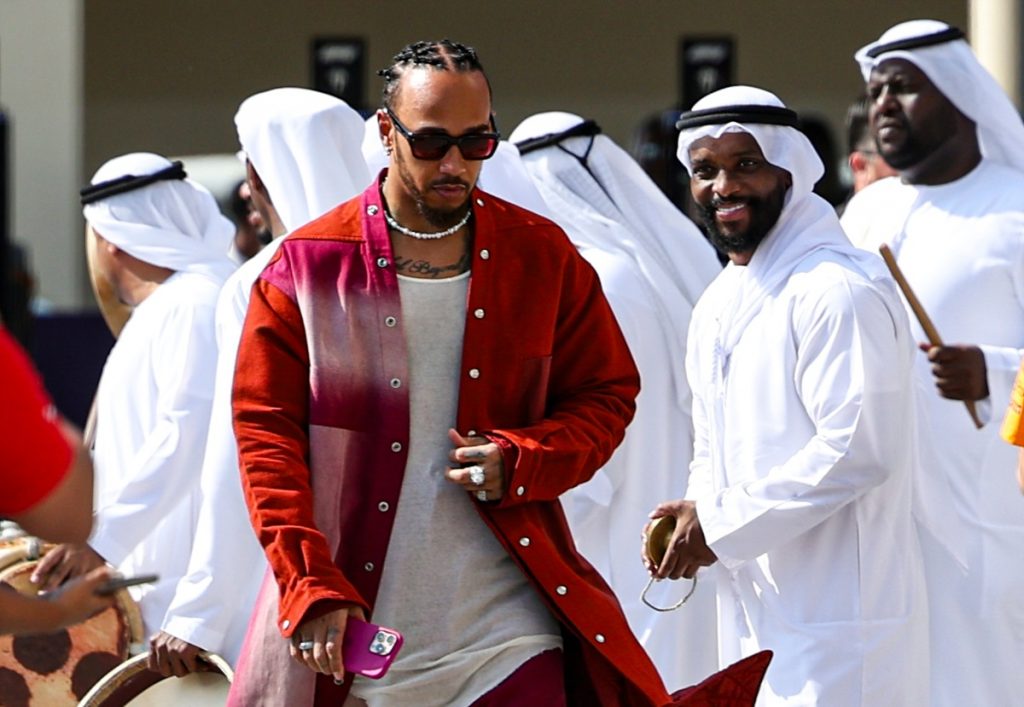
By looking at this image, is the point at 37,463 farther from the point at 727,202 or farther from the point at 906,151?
the point at 906,151

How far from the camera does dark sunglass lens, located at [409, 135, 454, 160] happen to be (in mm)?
4594

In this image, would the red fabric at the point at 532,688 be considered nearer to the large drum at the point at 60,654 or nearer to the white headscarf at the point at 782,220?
the white headscarf at the point at 782,220

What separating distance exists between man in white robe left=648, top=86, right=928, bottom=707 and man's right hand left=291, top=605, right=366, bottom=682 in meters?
1.21

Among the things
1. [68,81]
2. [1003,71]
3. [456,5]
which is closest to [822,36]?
[456,5]

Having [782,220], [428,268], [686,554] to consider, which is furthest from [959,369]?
[428,268]

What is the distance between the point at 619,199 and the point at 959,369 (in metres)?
1.78

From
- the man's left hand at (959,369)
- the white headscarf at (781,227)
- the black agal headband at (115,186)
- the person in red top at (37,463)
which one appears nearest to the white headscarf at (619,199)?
the black agal headband at (115,186)

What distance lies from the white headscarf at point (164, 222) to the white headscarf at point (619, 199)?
108 centimetres

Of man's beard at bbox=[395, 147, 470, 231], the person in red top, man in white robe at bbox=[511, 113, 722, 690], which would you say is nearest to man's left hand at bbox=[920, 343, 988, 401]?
man in white robe at bbox=[511, 113, 722, 690]

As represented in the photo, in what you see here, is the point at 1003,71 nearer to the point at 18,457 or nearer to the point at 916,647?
the point at 916,647

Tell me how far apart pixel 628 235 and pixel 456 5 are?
13084mm

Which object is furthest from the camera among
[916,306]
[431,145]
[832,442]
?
[916,306]

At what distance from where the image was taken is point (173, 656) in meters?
5.59

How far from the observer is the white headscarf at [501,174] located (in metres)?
6.67
